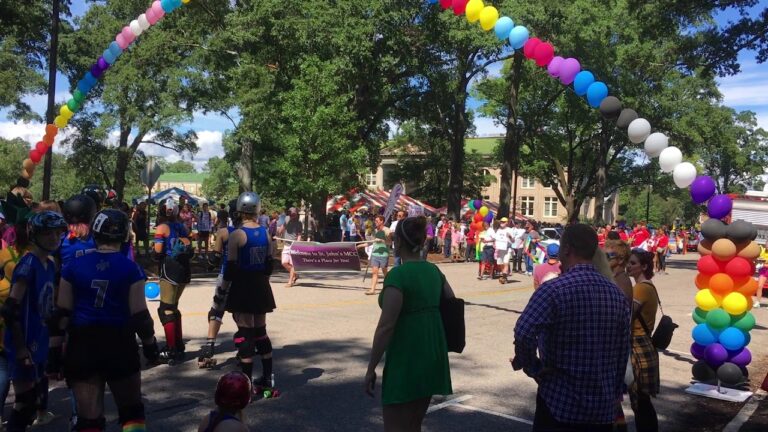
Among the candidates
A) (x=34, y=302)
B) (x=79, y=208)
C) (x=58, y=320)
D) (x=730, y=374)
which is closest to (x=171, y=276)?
(x=79, y=208)

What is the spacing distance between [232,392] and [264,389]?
10.6ft

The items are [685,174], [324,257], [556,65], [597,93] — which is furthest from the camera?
[324,257]

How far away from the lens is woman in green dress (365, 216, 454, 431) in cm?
379

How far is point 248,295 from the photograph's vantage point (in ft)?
21.1

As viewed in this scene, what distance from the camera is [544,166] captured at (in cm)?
5056

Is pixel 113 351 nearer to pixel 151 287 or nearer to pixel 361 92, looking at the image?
pixel 151 287

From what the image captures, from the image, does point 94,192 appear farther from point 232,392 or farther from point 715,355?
point 715,355

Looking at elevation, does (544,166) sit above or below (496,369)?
above

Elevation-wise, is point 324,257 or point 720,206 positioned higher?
point 720,206

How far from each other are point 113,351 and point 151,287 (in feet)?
29.8

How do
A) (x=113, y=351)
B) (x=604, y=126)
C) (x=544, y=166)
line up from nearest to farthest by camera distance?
(x=113, y=351) → (x=604, y=126) → (x=544, y=166)

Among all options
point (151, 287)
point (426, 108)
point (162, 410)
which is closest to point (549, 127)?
point (426, 108)

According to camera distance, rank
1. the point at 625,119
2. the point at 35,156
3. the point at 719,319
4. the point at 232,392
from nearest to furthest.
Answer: the point at 232,392
the point at 719,319
the point at 625,119
the point at 35,156

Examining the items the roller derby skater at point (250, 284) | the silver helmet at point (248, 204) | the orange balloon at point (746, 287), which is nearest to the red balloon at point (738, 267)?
the orange balloon at point (746, 287)
